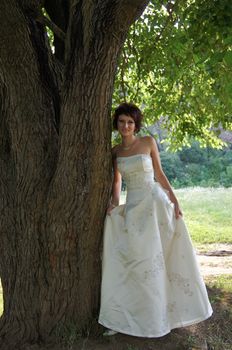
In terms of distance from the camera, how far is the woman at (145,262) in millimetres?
3781

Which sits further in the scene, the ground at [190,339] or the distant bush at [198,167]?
the distant bush at [198,167]

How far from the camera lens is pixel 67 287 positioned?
382 centimetres

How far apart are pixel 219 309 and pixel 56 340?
5.46ft

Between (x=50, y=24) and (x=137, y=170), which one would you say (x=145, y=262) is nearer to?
(x=137, y=170)

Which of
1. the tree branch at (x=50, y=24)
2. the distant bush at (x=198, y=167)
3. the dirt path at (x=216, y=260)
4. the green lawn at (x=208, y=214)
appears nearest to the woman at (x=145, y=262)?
the tree branch at (x=50, y=24)

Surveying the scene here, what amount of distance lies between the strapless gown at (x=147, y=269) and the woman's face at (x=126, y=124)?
0.81 feet

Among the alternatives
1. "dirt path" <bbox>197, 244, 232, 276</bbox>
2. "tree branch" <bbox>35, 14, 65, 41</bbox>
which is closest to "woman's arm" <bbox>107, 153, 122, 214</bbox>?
"tree branch" <bbox>35, 14, 65, 41</bbox>

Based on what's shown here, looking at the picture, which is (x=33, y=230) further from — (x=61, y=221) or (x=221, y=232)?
(x=221, y=232)

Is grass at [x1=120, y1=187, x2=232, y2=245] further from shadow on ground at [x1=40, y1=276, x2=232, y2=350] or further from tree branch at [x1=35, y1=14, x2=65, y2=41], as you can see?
tree branch at [x1=35, y1=14, x2=65, y2=41]

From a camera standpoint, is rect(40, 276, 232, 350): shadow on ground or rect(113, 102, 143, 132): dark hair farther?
rect(113, 102, 143, 132): dark hair

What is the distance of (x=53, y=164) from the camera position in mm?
3814

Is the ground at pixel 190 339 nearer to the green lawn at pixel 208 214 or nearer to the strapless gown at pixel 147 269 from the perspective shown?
the strapless gown at pixel 147 269

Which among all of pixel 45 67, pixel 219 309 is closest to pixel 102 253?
pixel 219 309

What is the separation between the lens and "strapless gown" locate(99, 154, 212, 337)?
3775 mm
